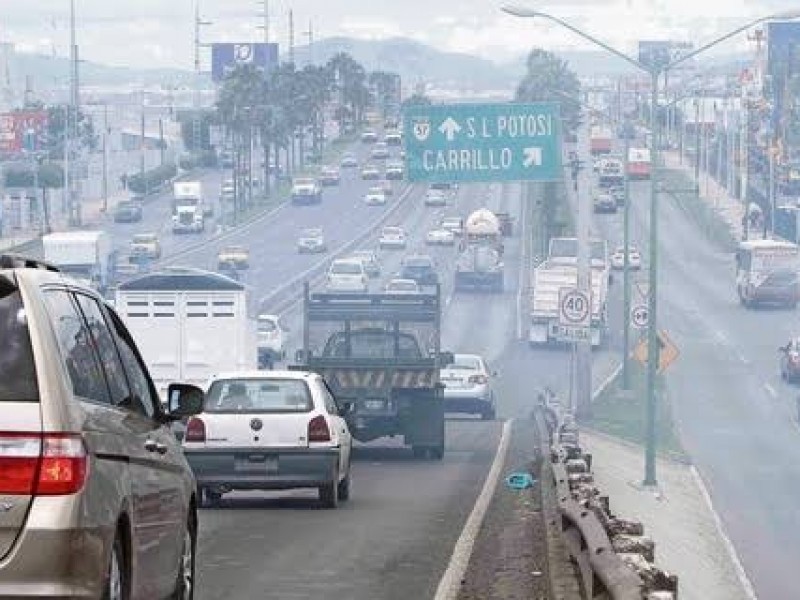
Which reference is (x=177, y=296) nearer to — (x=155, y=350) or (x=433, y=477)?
(x=155, y=350)

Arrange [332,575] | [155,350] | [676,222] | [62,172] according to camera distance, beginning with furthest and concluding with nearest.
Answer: [62,172], [676,222], [155,350], [332,575]

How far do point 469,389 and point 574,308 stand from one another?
3.74 m

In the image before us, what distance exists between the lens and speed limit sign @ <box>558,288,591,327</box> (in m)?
61.7

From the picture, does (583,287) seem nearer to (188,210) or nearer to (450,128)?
(450,128)

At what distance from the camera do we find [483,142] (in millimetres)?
54250

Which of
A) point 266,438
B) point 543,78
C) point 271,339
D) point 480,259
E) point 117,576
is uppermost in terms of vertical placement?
point 543,78

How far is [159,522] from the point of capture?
36.0 ft

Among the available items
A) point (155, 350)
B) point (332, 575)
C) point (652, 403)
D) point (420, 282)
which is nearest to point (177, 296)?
point (155, 350)

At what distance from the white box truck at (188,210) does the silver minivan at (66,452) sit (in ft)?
423

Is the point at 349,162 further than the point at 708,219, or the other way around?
the point at 349,162

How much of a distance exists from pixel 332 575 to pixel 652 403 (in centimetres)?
3235

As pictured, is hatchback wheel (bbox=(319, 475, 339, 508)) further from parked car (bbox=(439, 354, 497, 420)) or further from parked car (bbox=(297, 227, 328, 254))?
parked car (bbox=(297, 227, 328, 254))

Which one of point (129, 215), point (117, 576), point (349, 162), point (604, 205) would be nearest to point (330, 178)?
point (349, 162)

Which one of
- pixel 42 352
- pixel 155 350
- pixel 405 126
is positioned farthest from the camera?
pixel 405 126
